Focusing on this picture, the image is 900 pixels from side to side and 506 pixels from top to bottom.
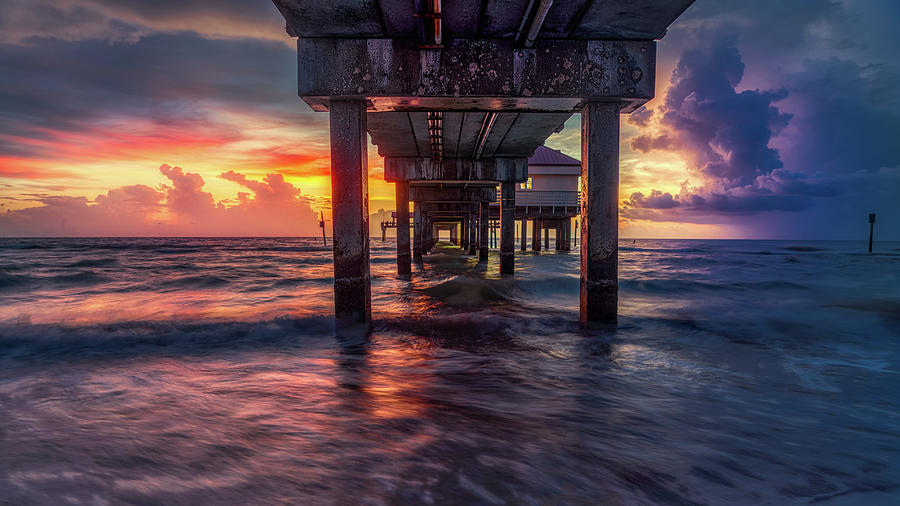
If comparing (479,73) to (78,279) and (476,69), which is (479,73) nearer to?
(476,69)

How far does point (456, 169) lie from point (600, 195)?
9114mm

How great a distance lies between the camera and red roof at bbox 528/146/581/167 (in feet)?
100.0

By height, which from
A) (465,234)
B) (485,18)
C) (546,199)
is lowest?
(465,234)

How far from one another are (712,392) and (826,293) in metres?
12.7

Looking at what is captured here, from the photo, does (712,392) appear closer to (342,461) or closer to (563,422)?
(563,422)

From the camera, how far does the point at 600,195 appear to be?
18.1 feet

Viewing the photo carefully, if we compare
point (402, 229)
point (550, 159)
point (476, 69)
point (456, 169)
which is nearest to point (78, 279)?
point (402, 229)

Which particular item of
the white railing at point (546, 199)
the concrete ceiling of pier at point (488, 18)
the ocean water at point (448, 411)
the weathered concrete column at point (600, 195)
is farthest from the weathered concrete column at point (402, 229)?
the white railing at point (546, 199)

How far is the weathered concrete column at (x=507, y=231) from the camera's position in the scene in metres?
14.7

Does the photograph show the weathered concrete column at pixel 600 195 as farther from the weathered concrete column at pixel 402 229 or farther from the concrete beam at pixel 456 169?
the weathered concrete column at pixel 402 229

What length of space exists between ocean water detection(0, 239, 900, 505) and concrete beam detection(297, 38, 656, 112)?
3680 millimetres

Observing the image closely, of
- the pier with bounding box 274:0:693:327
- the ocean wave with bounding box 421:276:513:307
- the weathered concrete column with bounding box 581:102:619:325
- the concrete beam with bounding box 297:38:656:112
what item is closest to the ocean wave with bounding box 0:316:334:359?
the pier with bounding box 274:0:693:327

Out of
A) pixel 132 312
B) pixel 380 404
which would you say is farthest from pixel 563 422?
pixel 132 312

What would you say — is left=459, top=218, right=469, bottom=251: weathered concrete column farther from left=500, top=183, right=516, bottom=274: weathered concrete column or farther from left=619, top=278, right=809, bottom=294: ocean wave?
left=619, top=278, right=809, bottom=294: ocean wave
